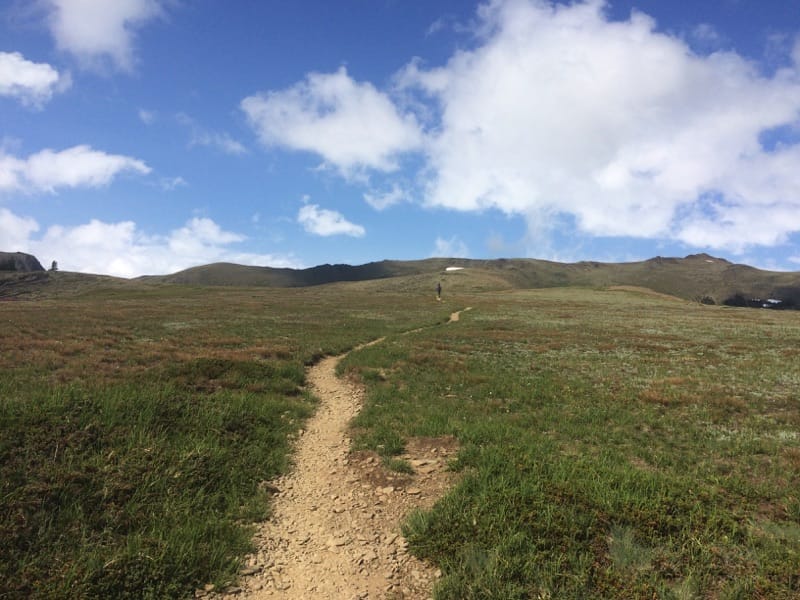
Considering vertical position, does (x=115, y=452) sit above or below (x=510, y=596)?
above

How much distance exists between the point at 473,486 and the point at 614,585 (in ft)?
11.5

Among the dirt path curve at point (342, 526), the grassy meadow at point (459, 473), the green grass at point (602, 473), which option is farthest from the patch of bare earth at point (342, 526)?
the green grass at point (602, 473)

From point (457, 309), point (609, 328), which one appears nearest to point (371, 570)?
point (609, 328)

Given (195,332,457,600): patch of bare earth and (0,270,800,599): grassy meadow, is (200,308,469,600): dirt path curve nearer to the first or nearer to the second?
(195,332,457,600): patch of bare earth

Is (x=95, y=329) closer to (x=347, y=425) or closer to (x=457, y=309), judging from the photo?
(x=347, y=425)

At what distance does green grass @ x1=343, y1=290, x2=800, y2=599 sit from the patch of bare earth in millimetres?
636

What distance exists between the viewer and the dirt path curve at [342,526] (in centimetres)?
732

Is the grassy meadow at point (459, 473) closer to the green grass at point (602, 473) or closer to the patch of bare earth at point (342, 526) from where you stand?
the green grass at point (602, 473)

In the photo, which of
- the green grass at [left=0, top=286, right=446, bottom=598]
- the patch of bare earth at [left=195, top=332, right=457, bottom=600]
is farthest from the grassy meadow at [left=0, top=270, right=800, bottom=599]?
the patch of bare earth at [left=195, top=332, right=457, bottom=600]

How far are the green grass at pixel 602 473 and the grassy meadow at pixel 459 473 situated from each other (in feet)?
0.17

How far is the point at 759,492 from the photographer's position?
10.1m

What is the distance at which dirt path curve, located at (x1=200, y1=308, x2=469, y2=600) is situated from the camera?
7.32 metres

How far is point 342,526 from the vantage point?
30.1ft

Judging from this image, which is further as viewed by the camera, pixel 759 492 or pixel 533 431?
pixel 533 431
